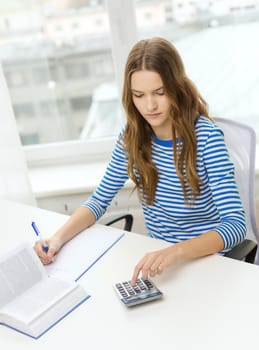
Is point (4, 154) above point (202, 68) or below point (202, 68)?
below

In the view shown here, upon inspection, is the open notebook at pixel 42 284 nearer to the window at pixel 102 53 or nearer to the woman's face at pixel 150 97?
the woman's face at pixel 150 97

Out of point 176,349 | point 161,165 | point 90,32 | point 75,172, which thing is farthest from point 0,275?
point 90,32

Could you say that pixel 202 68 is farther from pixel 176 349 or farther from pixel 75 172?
pixel 176 349

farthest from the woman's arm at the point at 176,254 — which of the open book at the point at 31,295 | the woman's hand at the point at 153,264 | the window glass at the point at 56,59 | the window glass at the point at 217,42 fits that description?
the window glass at the point at 56,59

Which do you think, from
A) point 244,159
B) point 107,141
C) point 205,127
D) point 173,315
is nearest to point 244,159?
point 244,159

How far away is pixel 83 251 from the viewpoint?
138 cm

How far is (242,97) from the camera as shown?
Answer: 2.29 meters

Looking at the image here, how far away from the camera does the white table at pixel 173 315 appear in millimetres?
989

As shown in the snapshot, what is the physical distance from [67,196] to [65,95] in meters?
0.50

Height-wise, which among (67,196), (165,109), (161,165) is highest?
(165,109)

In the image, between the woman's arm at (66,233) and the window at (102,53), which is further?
the window at (102,53)

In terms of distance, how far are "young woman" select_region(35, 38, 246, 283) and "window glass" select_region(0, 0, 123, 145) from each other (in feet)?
2.82

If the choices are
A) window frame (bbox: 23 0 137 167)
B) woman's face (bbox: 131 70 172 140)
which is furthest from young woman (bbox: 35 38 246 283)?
window frame (bbox: 23 0 137 167)

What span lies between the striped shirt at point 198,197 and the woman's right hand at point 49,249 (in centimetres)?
20
